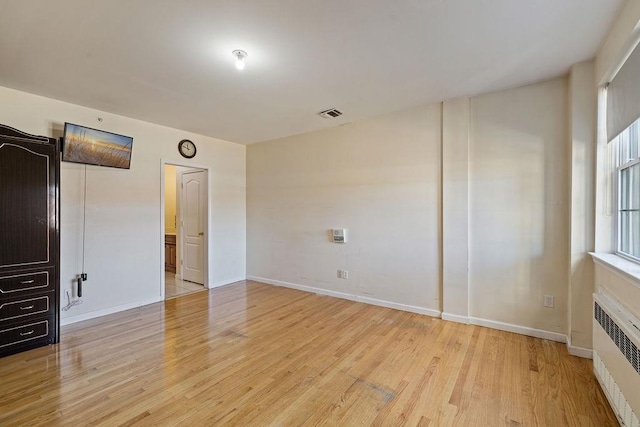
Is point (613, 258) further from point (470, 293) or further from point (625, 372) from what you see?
point (470, 293)

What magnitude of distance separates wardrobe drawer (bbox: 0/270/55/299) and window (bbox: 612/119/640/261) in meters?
5.00

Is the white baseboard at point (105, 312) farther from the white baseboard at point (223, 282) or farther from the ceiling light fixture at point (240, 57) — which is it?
the ceiling light fixture at point (240, 57)

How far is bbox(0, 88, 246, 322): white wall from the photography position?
3.29m

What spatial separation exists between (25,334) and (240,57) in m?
3.25

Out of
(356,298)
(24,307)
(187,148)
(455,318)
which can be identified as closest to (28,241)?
(24,307)

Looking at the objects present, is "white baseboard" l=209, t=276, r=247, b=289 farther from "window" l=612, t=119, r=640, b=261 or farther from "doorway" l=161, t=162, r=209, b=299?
"window" l=612, t=119, r=640, b=261

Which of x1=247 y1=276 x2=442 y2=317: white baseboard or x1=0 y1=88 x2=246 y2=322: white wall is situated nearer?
x1=0 y1=88 x2=246 y2=322: white wall

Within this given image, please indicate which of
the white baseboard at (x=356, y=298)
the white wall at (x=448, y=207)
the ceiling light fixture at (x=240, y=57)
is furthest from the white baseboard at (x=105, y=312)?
the ceiling light fixture at (x=240, y=57)

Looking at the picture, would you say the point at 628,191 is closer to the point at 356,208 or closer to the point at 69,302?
the point at 356,208

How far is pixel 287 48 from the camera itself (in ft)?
7.54

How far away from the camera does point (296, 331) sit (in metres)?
3.19

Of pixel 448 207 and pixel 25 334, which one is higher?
pixel 448 207

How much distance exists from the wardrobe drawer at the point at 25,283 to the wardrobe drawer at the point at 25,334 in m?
0.31

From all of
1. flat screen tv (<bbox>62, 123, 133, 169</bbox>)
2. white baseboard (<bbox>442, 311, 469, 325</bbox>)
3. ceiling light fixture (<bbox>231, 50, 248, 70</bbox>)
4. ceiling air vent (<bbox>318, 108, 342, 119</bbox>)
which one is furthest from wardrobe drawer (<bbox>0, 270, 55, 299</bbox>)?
white baseboard (<bbox>442, 311, 469, 325</bbox>)
